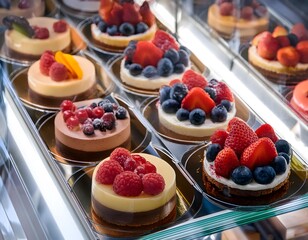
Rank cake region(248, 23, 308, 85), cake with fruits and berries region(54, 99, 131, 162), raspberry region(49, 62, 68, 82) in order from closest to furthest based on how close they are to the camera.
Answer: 1. cake with fruits and berries region(54, 99, 131, 162)
2. raspberry region(49, 62, 68, 82)
3. cake region(248, 23, 308, 85)

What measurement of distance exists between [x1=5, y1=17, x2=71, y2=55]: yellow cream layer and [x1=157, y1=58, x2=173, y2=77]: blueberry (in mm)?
525

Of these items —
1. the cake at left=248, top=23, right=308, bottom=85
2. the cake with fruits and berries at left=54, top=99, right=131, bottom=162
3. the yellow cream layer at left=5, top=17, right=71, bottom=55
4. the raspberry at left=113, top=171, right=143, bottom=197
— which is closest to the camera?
the raspberry at left=113, top=171, right=143, bottom=197

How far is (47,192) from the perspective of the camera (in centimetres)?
247

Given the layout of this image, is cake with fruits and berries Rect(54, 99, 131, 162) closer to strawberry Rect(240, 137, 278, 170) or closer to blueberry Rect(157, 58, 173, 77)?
blueberry Rect(157, 58, 173, 77)

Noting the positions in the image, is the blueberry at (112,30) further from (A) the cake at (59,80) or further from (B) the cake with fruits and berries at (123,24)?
(A) the cake at (59,80)

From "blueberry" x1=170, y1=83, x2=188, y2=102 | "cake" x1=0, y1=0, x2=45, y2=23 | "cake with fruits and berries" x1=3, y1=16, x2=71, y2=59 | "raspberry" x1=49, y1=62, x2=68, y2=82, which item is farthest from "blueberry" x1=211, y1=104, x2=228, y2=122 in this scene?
"cake" x1=0, y1=0, x2=45, y2=23

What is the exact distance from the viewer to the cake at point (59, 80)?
10.0 ft

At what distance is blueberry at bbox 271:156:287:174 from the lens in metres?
2.41

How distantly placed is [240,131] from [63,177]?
0.60 meters

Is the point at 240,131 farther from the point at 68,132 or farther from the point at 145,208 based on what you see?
the point at 68,132

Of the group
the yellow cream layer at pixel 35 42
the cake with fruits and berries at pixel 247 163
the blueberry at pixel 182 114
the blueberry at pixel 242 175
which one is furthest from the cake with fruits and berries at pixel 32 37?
the blueberry at pixel 242 175

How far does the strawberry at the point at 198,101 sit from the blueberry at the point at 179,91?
0.03m

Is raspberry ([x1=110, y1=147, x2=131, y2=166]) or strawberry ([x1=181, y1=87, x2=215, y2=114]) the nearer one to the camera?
raspberry ([x1=110, y1=147, x2=131, y2=166])

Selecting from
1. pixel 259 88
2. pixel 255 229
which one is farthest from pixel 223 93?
pixel 255 229
